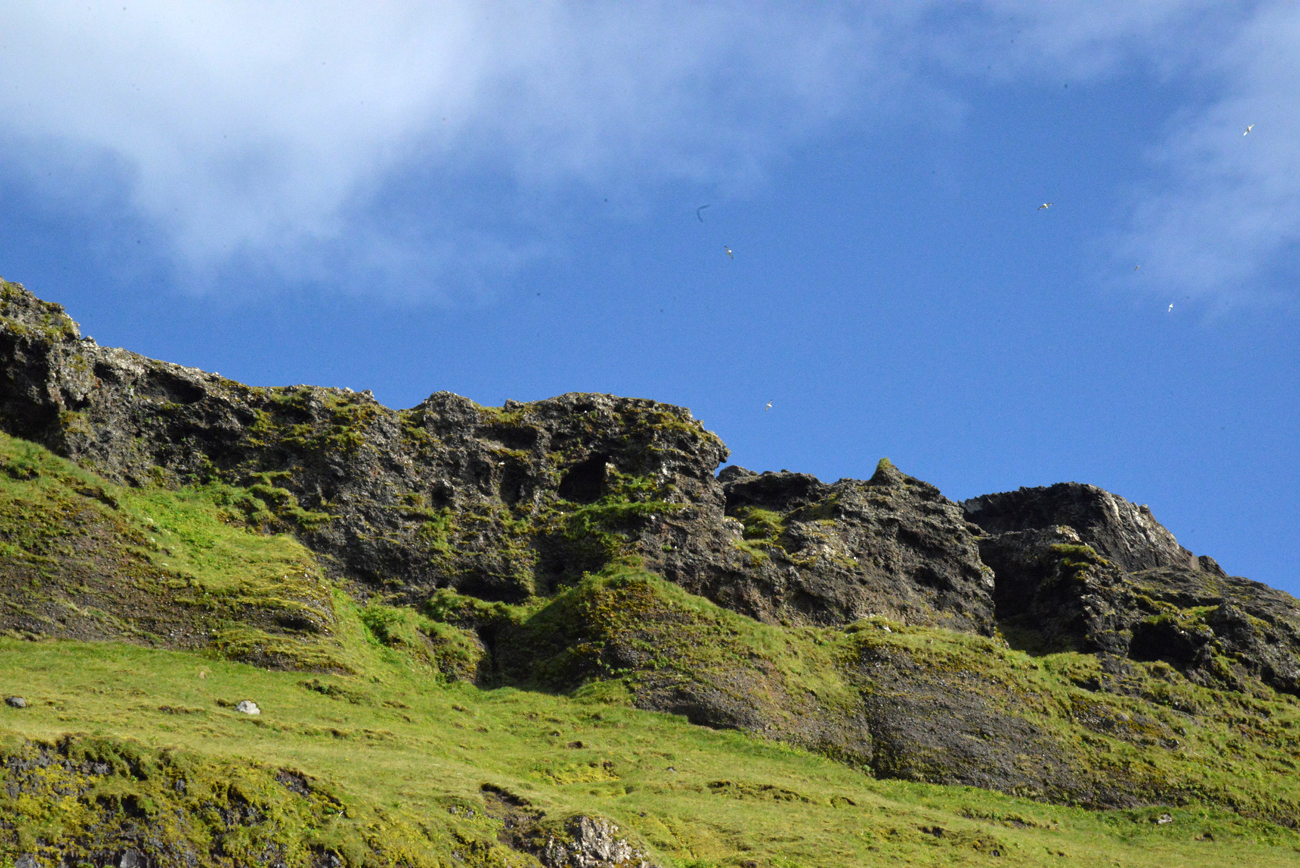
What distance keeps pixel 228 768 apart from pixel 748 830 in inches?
762

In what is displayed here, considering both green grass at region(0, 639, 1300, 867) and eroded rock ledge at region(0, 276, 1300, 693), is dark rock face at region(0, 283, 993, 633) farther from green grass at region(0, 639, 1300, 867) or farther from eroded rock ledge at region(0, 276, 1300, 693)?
green grass at region(0, 639, 1300, 867)

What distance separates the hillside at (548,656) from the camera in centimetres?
3759

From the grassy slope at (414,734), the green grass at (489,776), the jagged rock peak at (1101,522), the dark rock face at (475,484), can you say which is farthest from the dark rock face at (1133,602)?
the green grass at (489,776)

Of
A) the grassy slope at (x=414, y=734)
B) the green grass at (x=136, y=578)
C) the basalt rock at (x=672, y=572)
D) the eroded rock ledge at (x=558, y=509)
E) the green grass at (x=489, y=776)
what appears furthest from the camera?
the eroded rock ledge at (x=558, y=509)

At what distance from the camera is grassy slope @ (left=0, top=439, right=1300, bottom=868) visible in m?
32.2

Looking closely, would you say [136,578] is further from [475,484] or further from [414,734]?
[475,484]

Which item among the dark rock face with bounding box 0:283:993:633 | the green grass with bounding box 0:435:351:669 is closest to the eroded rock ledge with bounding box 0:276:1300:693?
the dark rock face with bounding box 0:283:993:633

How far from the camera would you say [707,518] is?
80.1 metres

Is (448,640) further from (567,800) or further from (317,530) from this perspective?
(567,800)

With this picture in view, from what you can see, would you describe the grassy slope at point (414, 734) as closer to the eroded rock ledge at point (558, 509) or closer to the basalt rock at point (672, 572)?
the basalt rock at point (672, 572)

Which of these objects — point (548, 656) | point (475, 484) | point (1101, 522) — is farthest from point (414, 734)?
point (1101, 522)

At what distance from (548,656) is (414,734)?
1632 centimetres

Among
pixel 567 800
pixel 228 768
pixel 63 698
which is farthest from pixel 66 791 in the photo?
pixel 567 800

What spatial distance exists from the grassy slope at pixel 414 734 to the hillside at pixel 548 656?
177mm
